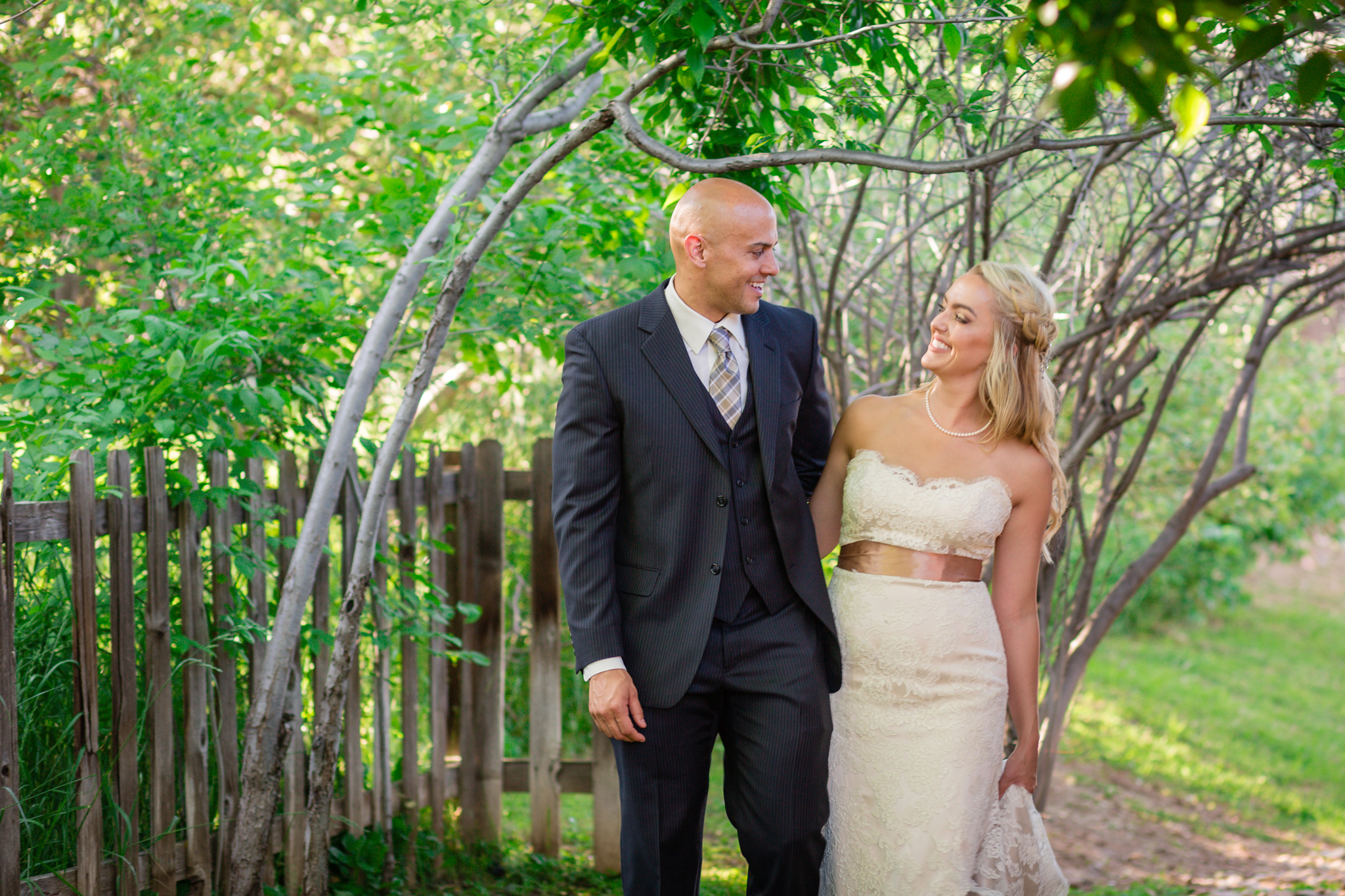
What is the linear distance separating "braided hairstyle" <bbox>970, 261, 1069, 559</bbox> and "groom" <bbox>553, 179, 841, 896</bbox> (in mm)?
628

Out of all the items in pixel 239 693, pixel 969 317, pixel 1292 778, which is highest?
pixel 969 317

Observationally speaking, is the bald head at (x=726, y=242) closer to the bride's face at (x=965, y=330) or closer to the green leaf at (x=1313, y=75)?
the bride's face at (x=965, y=330)

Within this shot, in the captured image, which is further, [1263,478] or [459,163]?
[1263,478]

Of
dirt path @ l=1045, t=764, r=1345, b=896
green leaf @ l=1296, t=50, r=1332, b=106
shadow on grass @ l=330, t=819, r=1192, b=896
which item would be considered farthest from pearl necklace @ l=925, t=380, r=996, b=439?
dirt path @ l=1045, t=764, r=1345, b=896

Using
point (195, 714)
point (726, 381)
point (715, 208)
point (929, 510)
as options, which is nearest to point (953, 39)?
point (715, 208)

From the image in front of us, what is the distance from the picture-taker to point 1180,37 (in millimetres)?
1136

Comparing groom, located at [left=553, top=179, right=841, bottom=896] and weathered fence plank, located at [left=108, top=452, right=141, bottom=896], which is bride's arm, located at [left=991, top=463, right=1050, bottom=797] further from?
weathered fence plank, located at [left=108, top=452, right=141, bottom=896]

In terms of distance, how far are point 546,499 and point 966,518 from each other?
196 cm

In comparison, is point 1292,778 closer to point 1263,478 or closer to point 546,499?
point 1263,478

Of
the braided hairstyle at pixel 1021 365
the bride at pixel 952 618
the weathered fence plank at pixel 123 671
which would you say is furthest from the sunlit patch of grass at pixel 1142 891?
the weathered fence plank at pixel 123 671

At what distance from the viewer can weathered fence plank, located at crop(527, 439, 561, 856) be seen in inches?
160

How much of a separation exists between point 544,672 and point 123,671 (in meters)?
1.66

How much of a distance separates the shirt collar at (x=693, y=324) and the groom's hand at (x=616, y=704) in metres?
0.79

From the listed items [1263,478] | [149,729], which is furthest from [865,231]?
[1263,478]
